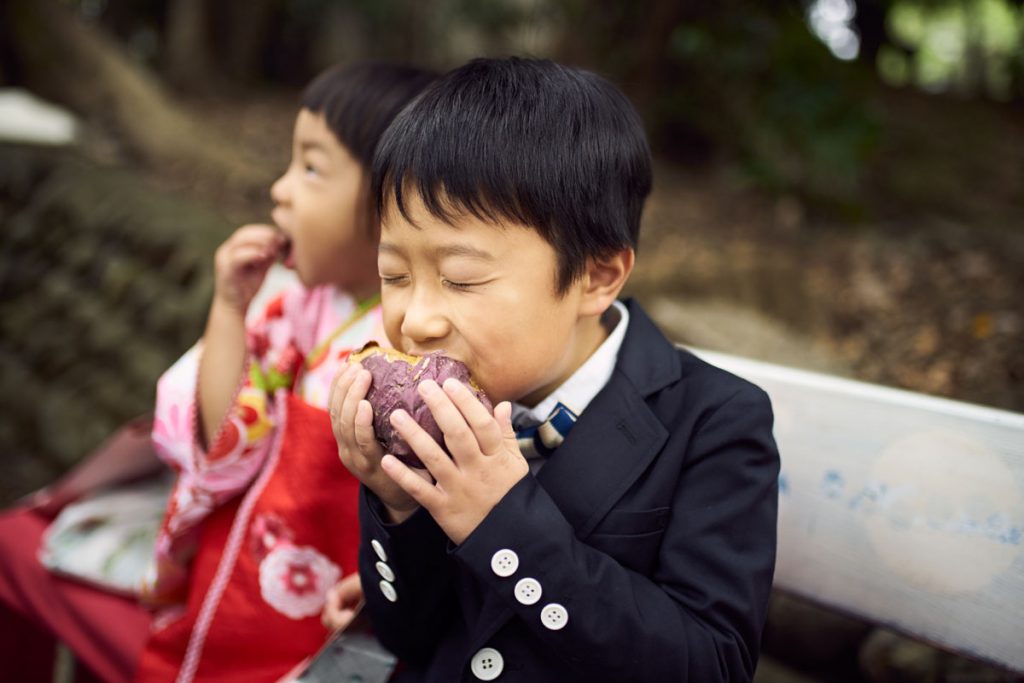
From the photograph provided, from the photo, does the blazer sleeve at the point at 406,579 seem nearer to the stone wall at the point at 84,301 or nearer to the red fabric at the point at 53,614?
the red fabric at the point at 53,614

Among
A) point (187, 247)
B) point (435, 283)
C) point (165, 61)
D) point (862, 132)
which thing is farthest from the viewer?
point (165, 61)

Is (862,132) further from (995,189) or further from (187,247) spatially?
(187,247)

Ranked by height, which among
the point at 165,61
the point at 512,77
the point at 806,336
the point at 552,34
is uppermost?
the point at 512,77

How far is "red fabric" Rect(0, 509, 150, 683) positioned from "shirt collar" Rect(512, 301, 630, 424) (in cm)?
123

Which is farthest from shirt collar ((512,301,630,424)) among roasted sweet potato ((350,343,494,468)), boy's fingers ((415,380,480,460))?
boy's fingers ((415,380,480,460))

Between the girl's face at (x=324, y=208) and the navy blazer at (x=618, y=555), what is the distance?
714 millimetres

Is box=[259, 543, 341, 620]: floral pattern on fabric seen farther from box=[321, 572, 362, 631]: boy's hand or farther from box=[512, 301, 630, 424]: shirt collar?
box=[512, 301, 630, 424]: shirt collar

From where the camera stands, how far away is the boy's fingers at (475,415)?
1246 mm

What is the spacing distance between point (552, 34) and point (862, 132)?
10.1 ft

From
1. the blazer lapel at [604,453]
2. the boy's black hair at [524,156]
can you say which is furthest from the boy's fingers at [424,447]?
the boy's black hair at [524,156]

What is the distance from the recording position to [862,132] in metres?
6.47

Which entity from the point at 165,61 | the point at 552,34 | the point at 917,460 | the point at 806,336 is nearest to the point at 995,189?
the point at 806,336

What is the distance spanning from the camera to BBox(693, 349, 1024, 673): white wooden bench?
1671 millimetres

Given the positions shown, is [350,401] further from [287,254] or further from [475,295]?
[287,254]
